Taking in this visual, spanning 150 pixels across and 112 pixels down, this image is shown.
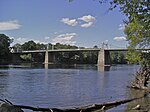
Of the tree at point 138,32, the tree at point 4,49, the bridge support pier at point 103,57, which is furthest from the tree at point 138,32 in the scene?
the tree at point 4,49

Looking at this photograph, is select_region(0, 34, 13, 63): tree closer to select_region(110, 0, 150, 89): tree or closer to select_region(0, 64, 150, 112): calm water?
select_region(0, 64, 150, 112): calm water

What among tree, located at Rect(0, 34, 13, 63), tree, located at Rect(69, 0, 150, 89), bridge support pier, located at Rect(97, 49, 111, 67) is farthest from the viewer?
tree, located at Rect(0, 34, 13, 63)

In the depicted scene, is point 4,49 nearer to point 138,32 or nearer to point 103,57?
point 103,57

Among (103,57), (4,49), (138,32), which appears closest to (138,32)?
(138,32)

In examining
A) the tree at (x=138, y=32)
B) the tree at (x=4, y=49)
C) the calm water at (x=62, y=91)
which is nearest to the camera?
the tree at (x=138, y=32)

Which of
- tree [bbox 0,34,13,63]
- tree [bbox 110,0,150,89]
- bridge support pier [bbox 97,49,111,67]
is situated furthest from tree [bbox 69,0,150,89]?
tree [bbox 0,34,13,63]

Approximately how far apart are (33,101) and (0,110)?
20.8m

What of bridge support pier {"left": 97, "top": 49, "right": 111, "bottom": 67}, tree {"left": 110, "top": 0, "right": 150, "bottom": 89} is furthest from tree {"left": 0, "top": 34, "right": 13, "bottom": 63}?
tree {"left": 110, "top": 0, "right": 150, "bottom": 89}

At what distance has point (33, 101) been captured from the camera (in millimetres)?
34250

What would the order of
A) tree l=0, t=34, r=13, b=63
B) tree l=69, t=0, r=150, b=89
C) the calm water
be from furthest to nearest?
tree l=0, t=34, r=13, b=63
the calm water
tree l=69, t=0, r=150, b=89

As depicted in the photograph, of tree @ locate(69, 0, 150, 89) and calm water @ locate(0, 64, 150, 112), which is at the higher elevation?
tree @ locate(69, 0, 150, 89)

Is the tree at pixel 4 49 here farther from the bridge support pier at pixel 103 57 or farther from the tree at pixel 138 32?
the tree at pixel 138 32

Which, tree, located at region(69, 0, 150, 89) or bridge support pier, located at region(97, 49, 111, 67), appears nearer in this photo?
tree, located at region(69, 0, 150, 89)

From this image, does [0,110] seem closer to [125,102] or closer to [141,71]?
[125,102]
